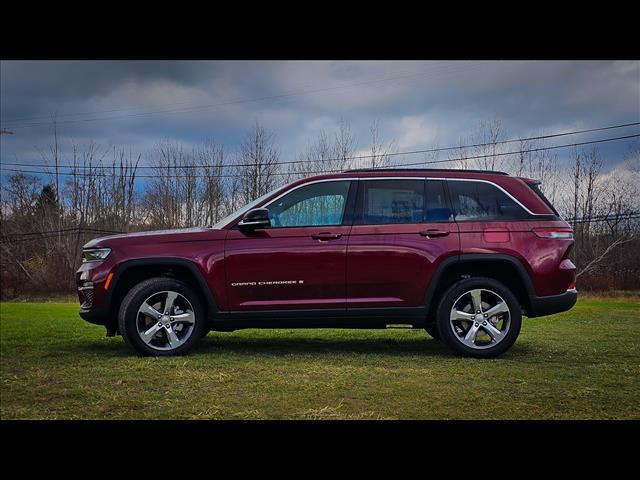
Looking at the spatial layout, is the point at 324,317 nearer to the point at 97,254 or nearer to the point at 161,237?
the point at 161,237

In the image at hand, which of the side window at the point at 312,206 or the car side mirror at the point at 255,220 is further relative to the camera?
the side window at the point at 312,206

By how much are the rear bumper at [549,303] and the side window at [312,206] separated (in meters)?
2.00

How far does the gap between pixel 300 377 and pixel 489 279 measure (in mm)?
2126

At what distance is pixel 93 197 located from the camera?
46.8 feet

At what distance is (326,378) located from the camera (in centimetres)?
453

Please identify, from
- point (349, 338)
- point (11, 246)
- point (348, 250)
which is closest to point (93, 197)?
point (11, 246)

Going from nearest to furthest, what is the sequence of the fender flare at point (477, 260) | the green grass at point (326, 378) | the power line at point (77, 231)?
the green grass at point (326, 378) → the fender flare at point (477, 260) → the power line at point (77, 231)

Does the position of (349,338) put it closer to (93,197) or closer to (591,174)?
(591,174)

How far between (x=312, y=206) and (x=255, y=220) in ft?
1.94

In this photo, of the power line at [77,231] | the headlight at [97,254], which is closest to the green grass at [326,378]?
the headlight at [97,254]

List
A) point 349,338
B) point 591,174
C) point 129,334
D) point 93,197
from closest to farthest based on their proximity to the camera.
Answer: point 129,334
point 349,338
point 591,174
point 93,197

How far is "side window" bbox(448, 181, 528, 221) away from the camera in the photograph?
5719 mm

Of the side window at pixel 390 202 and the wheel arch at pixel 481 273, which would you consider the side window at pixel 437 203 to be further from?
the wheel arch at pixel 481 273

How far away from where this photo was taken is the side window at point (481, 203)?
18.8 ft
